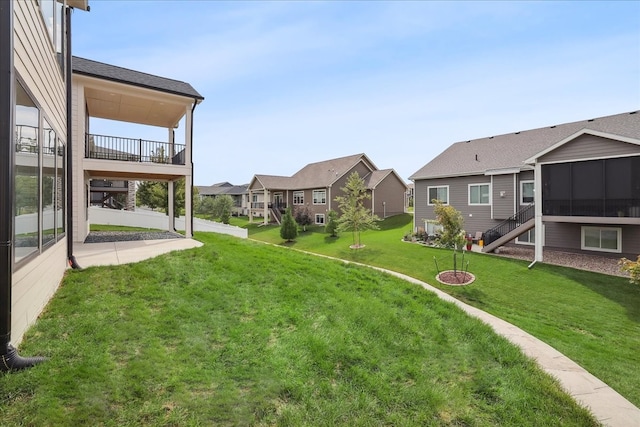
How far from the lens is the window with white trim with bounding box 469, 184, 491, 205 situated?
19547 millimetres

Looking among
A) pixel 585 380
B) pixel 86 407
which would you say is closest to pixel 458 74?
pixel 585 380

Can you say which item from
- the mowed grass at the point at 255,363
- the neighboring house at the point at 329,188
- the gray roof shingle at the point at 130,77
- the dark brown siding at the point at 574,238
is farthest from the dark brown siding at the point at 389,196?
the mowed grass at the point at 255,363

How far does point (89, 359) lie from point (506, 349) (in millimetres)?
6260

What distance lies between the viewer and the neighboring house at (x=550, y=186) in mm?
13117

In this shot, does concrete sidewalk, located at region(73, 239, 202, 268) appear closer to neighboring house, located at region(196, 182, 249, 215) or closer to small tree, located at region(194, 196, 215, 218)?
small tree, located at region(194, 196, 215, 218)

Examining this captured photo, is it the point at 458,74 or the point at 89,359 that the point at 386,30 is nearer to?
the point at 458,74

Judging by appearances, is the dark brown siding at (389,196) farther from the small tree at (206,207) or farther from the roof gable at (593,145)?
the small tree at (206,207)

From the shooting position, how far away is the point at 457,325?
21.2 ft

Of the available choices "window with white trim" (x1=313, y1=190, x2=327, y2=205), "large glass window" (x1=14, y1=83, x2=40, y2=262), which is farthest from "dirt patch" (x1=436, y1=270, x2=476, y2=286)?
"window with white trim" (x1=313, y1=190, x2=327, y2=205)

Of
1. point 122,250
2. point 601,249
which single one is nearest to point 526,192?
point 601,249

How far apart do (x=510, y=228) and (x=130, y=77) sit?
19604 mm

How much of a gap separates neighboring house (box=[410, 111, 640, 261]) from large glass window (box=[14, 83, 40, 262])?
17.5m

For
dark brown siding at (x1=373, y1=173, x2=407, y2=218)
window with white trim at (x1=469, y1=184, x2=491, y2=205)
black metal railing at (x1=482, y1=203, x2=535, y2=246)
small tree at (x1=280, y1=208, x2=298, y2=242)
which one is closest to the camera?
black metal railing at (x1=482, y1=203, x2=535, y2=246)

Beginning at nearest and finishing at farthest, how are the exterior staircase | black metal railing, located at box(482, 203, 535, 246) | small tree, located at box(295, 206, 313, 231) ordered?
the exterior staircase < black metal railing, located at box(482, 203, 535, 246) < small tree, located at box(295, 206, 313, 231)
